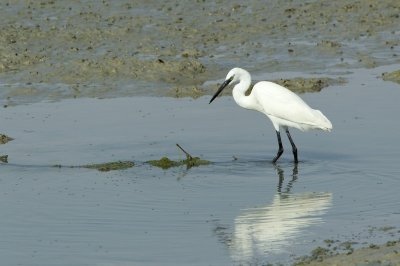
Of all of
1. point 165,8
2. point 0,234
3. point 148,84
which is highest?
point 165,8

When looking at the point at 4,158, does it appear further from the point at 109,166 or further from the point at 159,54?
the point at 159,54

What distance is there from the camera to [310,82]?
1531cm

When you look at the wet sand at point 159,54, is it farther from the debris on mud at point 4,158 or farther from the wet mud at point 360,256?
the wet mud at point 360,256

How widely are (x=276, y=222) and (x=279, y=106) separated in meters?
3.58

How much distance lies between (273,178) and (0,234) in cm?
329

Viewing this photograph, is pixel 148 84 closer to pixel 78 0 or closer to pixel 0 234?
pixel 78 0

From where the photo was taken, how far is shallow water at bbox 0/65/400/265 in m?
8.66

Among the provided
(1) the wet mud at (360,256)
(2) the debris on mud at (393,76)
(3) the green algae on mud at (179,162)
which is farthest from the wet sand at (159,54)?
(1) the wet mud at (360,256)

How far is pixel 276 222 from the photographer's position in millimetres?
9281

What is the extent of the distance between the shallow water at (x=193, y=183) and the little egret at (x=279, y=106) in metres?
0.28

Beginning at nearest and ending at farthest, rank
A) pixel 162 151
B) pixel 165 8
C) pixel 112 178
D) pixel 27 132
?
pixel 112 178, pixel 162 151, pixel 27 132, pixel 165 8

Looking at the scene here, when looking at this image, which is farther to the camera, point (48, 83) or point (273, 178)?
point (48, 83)

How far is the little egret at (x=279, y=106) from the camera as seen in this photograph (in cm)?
1229

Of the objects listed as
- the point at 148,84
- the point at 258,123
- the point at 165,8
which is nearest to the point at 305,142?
the point at 258,123
